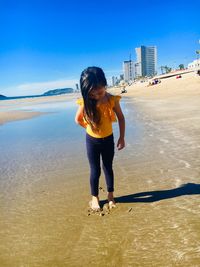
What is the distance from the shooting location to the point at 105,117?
3891 mm

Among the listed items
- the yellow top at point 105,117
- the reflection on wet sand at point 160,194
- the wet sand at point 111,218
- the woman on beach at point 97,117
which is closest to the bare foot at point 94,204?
the woman on beach at point 97,117

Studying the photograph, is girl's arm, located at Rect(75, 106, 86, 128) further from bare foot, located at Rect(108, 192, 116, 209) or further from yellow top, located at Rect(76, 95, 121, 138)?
bare foot, located at Rect(108, 192, 116, 209)

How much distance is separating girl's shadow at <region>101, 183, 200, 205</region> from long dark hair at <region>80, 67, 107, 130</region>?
4.49 feet

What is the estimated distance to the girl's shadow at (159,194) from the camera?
4.27 metres

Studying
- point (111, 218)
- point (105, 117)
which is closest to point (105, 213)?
point (111, 218)

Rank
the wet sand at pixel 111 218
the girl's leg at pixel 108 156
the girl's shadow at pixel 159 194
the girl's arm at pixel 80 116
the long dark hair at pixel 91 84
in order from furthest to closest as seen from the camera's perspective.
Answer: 1. the girl's shadow at pixel 159 194
2. the girl's leg at pixel 108 156
3. the girl's arm at pixel 80 116
4. the long dark hair at pixel 91 84
5. the wet sand at pixel 111 218

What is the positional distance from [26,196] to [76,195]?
827 millimetres

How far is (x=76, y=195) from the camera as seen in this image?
466 centimetres

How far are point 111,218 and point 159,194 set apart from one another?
40.0 inches

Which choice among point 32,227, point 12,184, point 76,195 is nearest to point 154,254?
point 32,227

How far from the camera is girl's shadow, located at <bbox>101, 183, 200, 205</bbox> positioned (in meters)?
4.27

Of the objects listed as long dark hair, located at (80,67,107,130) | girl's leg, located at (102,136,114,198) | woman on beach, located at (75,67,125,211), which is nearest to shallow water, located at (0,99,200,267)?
girl's leg, located at (102,136,114,198)

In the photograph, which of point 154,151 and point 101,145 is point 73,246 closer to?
point 101,145

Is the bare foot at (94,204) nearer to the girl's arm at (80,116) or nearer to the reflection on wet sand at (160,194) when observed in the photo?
the reflection on wet sand at (160,194)
